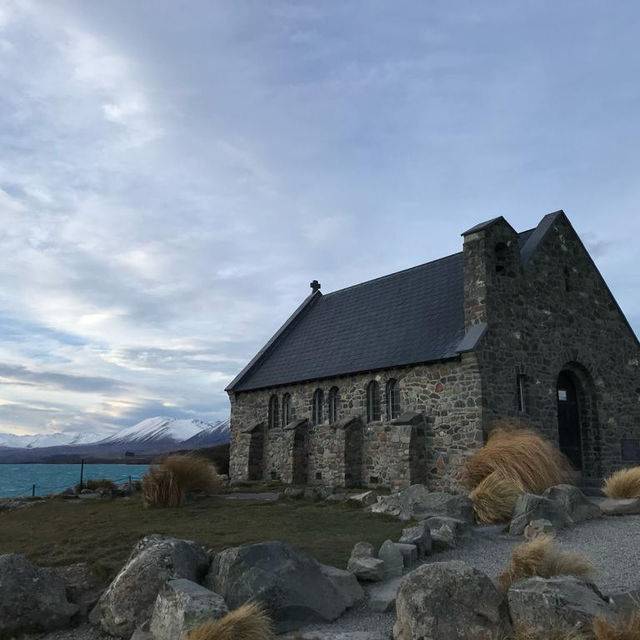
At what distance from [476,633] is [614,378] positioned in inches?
745

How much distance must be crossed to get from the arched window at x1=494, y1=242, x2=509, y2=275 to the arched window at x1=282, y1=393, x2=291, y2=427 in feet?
37.2

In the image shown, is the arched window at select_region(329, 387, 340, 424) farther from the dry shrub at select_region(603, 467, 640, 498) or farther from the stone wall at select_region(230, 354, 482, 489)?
the dry shrub at select_region(603, 467, 640, 498)

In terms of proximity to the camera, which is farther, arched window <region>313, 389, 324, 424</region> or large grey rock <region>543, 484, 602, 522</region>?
arched window <region>313, 389, 324, 424</region>

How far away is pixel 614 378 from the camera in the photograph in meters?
22.4

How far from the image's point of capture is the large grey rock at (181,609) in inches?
247

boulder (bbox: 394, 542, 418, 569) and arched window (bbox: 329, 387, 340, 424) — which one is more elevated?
Answer: arched window (bbox: 329, 387, 340, 424)

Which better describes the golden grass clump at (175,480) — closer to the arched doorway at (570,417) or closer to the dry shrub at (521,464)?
the dry shrub at (521,464)

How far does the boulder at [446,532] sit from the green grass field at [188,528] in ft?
2.86

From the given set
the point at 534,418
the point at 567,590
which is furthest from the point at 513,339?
the point at 567,590

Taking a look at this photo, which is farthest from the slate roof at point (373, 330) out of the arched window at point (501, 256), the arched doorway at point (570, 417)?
the arched doorway at point (570, 417)

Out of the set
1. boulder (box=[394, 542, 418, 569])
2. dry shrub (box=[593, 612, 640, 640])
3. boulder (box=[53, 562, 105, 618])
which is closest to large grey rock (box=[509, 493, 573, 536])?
boulder (box=[394, 542, 418, 569])

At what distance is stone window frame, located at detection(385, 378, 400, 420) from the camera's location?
70.5 ft

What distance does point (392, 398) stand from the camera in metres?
21.8

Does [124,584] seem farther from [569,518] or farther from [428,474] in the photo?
[428,474]
